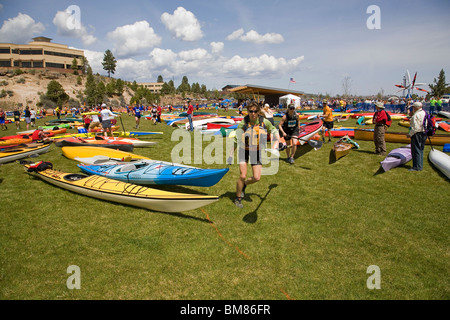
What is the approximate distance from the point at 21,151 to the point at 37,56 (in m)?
88.3

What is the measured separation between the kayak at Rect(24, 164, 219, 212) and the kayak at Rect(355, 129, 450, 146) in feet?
31.1


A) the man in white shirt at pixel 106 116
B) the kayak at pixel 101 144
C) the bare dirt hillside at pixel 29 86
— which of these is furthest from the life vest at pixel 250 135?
the bare dirt hillside at pixel 29 86

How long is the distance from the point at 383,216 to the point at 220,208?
330cm

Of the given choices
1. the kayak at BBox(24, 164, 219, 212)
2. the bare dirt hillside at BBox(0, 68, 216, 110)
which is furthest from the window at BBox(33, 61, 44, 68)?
the kayak at BBox(24, 164, 219, 212)

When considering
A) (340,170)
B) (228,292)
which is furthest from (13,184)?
(340,170)

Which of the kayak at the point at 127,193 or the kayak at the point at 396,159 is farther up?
the kayak at the point at 396,159

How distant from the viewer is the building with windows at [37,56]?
69188 millimetres

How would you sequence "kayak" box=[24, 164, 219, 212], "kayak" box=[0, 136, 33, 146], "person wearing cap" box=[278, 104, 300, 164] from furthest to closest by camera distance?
"kayak" box=[0, 136, 33, 146], "person wearing cap" box=[278, 104, 300, 164], "kayak" box=[24, 164, 219, 212]

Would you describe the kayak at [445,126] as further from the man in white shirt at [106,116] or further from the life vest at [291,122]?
the man in white shirt at [106,116]

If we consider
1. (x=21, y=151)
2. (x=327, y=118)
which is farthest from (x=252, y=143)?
(x=21, y=151)

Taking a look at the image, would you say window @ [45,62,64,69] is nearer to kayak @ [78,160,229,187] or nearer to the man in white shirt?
the man in white shirt

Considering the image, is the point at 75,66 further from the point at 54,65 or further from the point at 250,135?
the point at 250,135

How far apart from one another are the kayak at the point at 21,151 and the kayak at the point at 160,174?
174 inches

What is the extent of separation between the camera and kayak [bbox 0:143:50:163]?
8398mm
